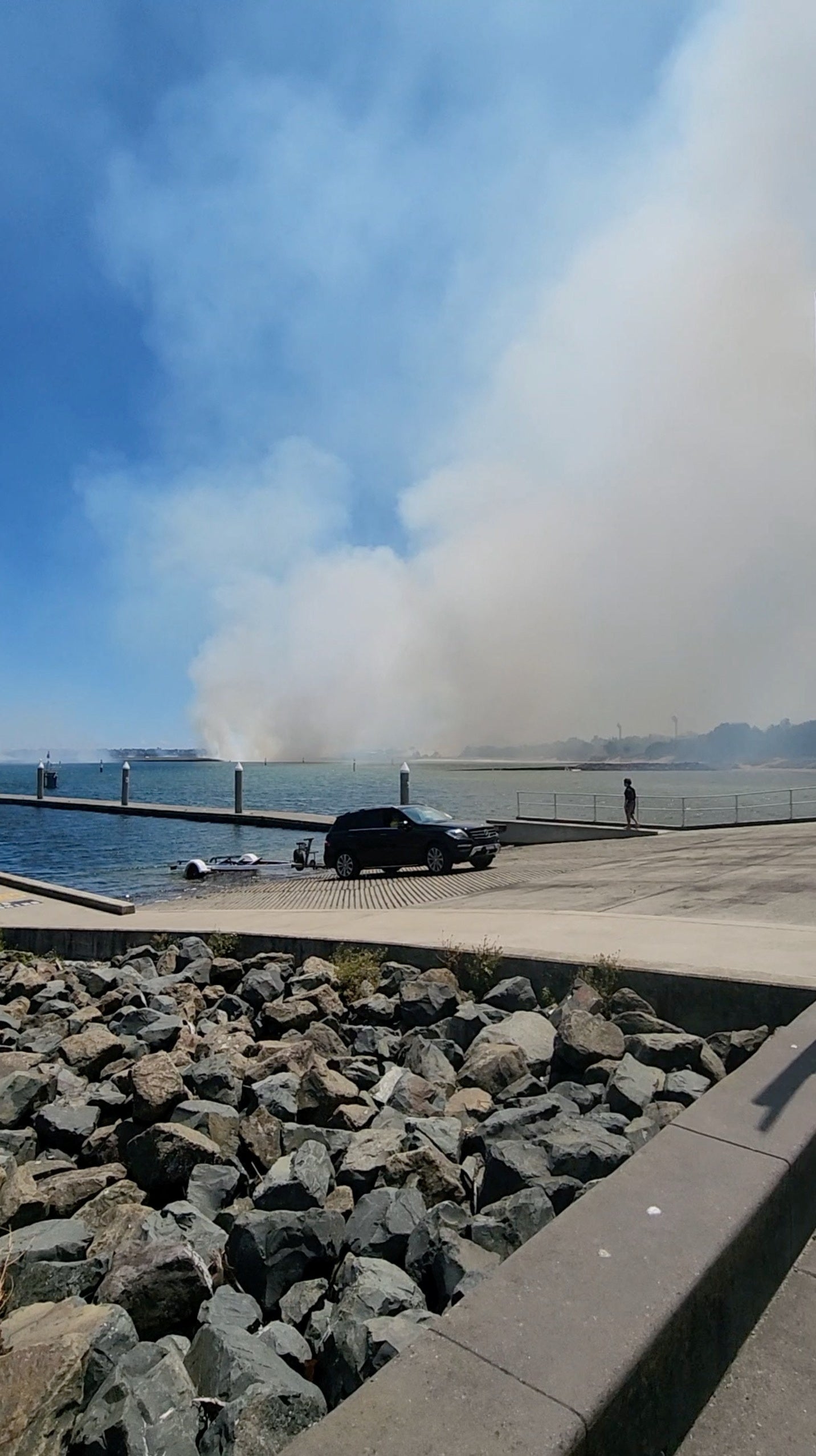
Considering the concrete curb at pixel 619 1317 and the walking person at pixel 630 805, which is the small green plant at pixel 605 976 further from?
the walking person at pixel 630 805

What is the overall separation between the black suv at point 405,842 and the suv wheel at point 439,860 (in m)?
0.01

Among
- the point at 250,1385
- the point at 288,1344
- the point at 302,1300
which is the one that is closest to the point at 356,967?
the point at 302,1300

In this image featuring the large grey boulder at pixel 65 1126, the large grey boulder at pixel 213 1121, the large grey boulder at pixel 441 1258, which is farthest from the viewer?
the large grey boulder at pixel 65 1126

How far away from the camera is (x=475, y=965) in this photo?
24.0 ft

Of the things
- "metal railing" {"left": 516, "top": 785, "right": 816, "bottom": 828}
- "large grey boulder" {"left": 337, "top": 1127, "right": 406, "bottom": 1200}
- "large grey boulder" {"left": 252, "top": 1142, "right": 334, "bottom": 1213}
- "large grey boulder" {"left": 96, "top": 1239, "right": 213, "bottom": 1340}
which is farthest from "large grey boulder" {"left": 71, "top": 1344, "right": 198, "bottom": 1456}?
"metal railing" {"left": 516, "top": 785, "right": 816, "bottom": 828}

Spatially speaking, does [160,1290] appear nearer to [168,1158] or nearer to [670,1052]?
[168,1158]

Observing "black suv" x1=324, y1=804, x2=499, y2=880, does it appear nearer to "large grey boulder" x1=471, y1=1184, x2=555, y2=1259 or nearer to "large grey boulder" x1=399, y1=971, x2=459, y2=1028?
"large grey boulder" x1=399, y1=971, x2=459, y2=1028

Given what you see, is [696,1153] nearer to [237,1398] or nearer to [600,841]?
[237,1398]

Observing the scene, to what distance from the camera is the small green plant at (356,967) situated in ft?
24.3

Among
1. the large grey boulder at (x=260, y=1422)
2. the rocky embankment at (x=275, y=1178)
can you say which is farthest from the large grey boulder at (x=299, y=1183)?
the large grey boulder at (x=260, y=1422)

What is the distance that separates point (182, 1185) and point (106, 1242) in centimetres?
65

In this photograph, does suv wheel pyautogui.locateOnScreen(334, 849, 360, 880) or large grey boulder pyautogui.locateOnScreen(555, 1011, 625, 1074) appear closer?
large grey boulder pyautogui.locateOnScreen(555, 1011, 625, 1074)

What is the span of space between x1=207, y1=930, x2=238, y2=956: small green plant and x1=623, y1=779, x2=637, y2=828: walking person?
17.9 metres

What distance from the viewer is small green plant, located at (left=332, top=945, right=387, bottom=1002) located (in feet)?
24.3
